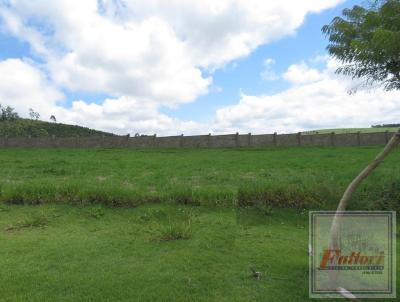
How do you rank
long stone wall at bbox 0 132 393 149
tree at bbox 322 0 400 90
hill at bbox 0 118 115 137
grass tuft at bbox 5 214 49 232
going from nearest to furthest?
tree at bbox 322 0 400 90 < grass tuft at bbox 5 214 49 232 < long stone wall at bbox 0 132 393 149 < hill at bbox 0 118 115 137

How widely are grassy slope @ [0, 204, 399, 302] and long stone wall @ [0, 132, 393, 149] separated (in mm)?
25543

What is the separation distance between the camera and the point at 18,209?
789 centimetres

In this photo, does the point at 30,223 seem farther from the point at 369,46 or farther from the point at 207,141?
the point at 207,141

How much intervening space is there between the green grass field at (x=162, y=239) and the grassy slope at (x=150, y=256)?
14 mm

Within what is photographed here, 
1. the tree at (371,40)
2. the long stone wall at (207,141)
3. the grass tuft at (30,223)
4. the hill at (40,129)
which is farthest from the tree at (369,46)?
the hill at (40,129)

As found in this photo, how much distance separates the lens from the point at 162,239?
573cm

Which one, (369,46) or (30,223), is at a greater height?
(369,46)

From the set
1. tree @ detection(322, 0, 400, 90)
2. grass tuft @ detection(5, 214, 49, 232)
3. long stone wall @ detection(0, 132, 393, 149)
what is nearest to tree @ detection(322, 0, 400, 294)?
tree @ detection(322, 0, 400, 90)

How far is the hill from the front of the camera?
61.1 m

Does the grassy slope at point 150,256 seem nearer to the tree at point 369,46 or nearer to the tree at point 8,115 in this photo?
the tree at point 369,46

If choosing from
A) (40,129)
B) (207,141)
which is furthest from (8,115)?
(207,141)

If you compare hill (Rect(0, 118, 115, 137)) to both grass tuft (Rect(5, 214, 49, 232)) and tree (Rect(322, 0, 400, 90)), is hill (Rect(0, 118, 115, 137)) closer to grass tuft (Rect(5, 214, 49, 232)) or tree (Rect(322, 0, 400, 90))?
grass tuft (Rect(5, 214, 49, 232))

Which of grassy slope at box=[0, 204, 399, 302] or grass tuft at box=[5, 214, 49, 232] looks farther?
grass tuft at box=[5, 214, 49, 232]

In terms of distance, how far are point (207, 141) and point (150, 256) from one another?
93.9 ft
